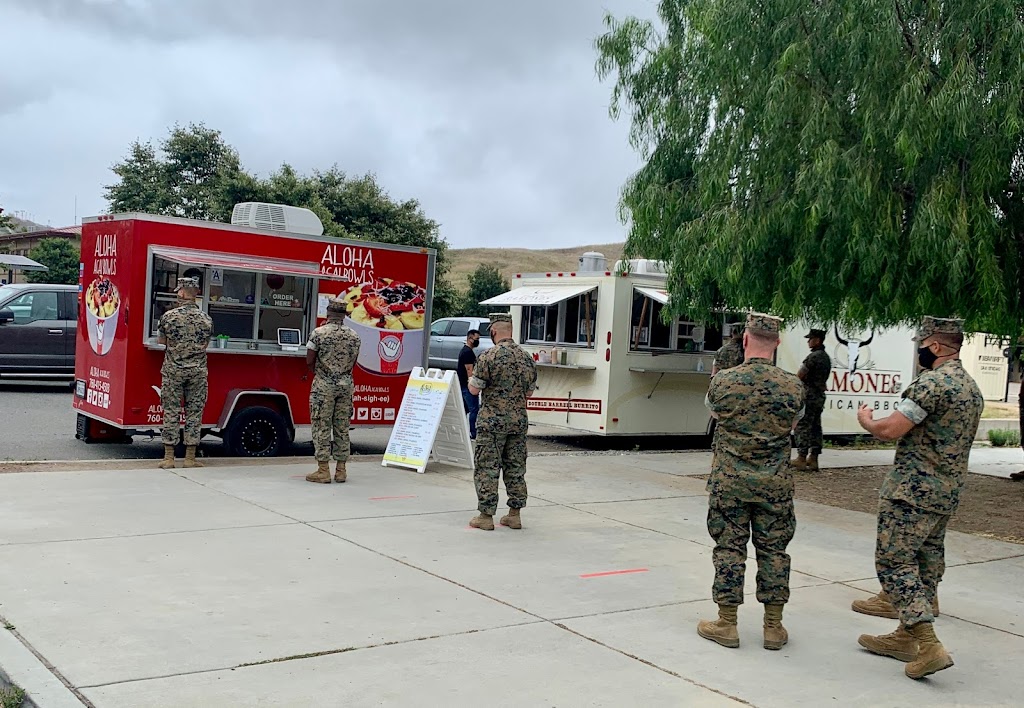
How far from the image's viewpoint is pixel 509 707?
187 inches

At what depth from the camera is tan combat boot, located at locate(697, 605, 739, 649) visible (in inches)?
228

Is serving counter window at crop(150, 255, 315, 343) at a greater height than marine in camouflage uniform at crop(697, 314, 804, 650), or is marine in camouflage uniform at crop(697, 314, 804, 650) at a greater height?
serving counter window at crop(150, 255, 315, 343)

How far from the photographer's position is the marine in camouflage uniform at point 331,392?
10.6m

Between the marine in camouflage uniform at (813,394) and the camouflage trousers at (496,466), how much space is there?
17.7ft

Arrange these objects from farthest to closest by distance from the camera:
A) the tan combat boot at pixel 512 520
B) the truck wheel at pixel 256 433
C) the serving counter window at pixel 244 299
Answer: the truck wheel at pixel 256 433
the serving counter window at pixel 244 299
the tan combat boot at pixel 512 520

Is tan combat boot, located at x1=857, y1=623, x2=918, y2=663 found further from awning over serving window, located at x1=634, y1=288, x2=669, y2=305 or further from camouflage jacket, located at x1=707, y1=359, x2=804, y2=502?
awning over serving window, located at x1=634, y1=288, x2=669, y2=305

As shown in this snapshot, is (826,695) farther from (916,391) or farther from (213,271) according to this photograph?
(213,271)

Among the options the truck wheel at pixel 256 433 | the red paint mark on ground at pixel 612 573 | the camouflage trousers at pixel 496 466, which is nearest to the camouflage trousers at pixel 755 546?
the red paint mark on ground at pixel 612 573

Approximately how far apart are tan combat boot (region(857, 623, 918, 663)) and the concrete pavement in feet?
0.23

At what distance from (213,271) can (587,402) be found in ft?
19.1

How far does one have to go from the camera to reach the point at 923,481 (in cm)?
557

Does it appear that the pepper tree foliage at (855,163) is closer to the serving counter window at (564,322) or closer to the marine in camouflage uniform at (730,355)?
the marine in camouflage uniform at (730,355)

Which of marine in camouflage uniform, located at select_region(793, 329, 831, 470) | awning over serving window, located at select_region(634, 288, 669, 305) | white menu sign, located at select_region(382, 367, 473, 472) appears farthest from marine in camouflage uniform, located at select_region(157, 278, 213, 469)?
marine in camouflage uniform, located at select_region(793, 329, 831, 470)

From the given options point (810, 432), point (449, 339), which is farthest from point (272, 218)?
point (449, 339)
